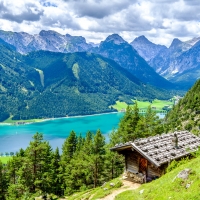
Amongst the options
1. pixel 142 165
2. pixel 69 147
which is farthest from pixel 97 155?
pixel 142 165

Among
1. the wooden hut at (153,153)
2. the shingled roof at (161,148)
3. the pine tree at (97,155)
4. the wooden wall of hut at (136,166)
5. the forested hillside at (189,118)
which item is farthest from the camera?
the forested hillside at (189,118)

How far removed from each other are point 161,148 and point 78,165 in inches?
1466

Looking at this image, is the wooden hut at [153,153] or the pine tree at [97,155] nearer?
the wooden hut at [153,153]

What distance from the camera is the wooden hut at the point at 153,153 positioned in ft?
87.6

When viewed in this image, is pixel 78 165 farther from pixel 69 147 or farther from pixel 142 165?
pixel 142 165

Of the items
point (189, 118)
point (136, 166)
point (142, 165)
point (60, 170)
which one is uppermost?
point (142, 165)

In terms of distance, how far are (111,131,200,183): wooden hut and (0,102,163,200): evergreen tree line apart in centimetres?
1519

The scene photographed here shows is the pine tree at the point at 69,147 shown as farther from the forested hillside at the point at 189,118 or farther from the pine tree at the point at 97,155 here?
the forested hillside at the point at 189,118

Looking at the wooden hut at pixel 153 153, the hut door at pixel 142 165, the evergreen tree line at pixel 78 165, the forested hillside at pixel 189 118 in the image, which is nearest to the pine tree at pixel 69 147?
the evergreen tree line at pixel 78 165

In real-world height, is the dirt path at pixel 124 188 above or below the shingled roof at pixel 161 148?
below

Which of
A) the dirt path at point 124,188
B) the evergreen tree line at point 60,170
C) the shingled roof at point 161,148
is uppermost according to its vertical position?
the shingled roof at point 161,148

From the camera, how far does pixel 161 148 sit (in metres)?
28.0

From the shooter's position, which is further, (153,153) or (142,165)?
(142,165)

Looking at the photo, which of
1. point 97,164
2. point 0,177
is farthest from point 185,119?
point 0,177
